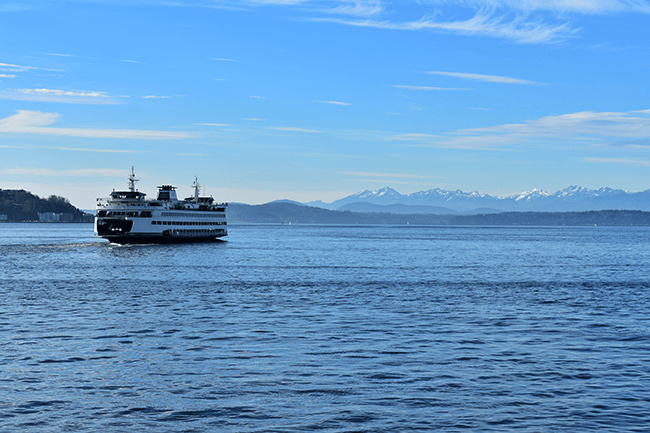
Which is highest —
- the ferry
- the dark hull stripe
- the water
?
the ferry

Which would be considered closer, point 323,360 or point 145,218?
point 323,360

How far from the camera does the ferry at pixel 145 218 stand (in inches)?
5182

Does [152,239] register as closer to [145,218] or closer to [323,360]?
[145,218]

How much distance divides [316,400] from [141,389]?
618 cm

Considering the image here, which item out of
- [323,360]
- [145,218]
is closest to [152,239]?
[145,218]

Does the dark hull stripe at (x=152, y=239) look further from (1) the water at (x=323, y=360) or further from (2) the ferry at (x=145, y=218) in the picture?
(1) the water at (x=323, y=360)

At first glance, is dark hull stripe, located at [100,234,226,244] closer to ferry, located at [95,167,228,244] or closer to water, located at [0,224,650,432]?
ferry, located at [95,167,228,244]

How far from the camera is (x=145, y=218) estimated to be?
133500mm

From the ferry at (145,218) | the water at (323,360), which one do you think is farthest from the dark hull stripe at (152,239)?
the water at (323,360)

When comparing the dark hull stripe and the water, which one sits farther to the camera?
the dark hull stripe

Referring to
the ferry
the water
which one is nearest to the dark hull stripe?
the ferry

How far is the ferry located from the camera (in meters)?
132

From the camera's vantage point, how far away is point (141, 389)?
22.2 m

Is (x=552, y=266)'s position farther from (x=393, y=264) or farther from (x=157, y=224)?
(x=157, y=224)
